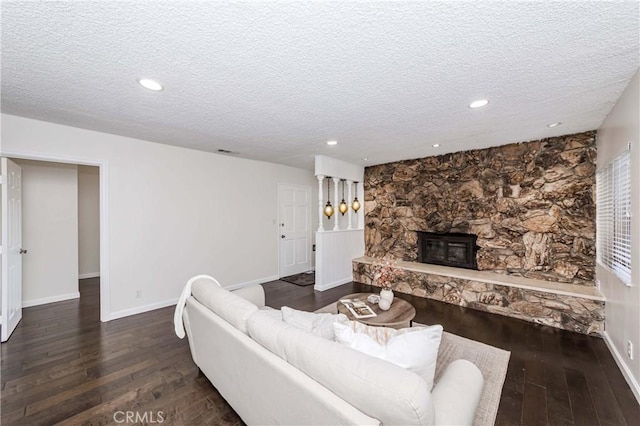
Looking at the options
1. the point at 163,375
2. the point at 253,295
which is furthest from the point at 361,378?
the point at 163,375

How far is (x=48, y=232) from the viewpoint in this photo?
4.25 meters

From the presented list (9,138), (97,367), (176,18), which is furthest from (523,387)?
(9,138)

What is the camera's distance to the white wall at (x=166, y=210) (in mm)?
3317

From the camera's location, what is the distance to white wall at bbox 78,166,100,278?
215 inches

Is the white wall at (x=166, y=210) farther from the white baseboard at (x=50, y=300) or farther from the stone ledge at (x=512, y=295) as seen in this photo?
the stone ledge at (x=512, y=295)

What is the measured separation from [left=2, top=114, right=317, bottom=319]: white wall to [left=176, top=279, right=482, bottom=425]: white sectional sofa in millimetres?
2506

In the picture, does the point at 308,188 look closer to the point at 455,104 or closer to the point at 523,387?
the point at 455,104

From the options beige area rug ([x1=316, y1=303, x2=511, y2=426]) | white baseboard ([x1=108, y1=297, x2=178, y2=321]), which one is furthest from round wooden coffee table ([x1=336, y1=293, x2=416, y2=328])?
white baseboard ([x1=108, y1=297, x2=178, y2=321])

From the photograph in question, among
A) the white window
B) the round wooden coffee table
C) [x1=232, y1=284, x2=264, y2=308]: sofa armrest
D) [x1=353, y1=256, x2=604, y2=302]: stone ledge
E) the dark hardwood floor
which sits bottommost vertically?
the dark hardwood floor

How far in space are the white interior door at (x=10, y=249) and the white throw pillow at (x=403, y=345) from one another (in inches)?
154

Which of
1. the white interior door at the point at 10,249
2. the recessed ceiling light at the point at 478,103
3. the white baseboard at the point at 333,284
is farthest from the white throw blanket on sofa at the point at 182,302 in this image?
the recessed ceiling light at the point at 478,103

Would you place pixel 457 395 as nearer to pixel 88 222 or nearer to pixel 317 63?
pixel 317 63

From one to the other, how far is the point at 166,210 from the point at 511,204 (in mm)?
5417

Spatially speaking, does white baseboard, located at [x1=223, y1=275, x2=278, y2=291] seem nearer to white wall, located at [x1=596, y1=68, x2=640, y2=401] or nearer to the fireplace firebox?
the fireplace firebox
